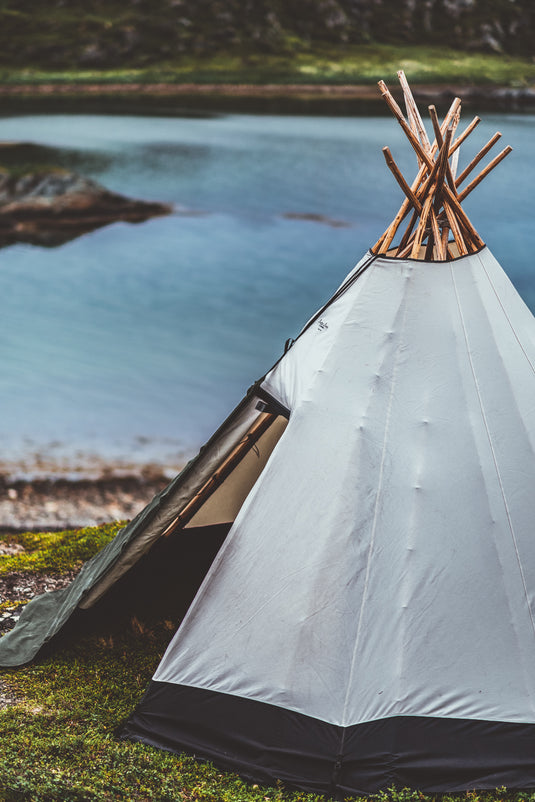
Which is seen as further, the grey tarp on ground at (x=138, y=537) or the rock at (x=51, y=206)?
the rock at (x=51, y=206)

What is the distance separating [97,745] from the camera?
207 inches

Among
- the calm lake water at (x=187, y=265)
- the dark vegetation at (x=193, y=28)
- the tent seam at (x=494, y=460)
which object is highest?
the dark vegetation at (x=193, y=28)

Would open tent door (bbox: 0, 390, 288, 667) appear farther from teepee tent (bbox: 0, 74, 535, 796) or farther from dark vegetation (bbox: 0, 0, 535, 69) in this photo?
dark vegetation (bbox: 0, 0, 535, 69)

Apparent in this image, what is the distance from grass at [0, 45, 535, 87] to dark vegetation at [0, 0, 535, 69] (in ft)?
1.88

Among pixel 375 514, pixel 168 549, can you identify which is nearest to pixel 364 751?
pixel 375 514

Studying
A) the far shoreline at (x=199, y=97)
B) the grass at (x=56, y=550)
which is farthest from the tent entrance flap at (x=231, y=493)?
the far shoreline at (x=199, y=97)

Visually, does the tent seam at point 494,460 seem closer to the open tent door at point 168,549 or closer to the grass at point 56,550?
the open tent door at point 168,549

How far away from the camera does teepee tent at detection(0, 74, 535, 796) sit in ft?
16.6

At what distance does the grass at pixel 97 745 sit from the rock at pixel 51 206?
22127mm

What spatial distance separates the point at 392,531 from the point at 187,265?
968 inches

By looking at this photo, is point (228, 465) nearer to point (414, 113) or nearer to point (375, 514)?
point (375, 514)

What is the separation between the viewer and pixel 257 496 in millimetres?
5641

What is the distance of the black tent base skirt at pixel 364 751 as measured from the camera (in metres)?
4.92

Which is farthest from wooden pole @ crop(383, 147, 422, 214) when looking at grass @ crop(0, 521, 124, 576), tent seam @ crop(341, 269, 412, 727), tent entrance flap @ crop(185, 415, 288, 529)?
grass @ crop(0, 521, 124, 576)
